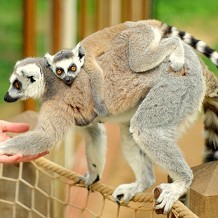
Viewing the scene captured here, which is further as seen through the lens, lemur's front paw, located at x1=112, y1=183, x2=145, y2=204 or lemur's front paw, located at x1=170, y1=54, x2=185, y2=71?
lemur's front paw, located at x1=112, y1=183, x2=145, y2=204

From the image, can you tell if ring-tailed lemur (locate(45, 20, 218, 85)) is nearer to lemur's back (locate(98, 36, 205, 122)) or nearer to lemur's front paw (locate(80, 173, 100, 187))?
lemur's back (locate(98, 36, 205, 122))

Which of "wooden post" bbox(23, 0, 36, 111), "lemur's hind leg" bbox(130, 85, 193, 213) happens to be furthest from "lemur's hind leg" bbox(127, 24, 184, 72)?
"wooden post" bbox(23, 0, 36, 111)

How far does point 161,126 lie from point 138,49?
0.32 meters

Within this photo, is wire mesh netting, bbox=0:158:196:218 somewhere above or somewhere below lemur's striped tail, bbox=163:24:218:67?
below

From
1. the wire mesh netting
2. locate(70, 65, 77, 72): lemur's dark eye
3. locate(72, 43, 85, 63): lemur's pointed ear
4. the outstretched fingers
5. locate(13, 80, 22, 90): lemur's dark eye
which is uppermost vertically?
locate(72, 43, 85, 63): lemur's pointed ear

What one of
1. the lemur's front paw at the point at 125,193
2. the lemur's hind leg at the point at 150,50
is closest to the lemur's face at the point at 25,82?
the lemur's hind leg at the point at 150,50

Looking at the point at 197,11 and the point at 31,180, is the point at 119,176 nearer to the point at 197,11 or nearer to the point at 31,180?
the point at 31,180

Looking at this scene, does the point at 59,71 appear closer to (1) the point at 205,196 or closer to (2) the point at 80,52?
(2) the point at 80,52

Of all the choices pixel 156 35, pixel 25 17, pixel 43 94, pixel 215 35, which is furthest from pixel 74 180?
pixel 215 35

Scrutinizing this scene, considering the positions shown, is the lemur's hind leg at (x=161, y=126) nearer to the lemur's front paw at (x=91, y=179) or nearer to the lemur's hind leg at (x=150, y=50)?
the lemur's hind leg at (x=150, y=50)

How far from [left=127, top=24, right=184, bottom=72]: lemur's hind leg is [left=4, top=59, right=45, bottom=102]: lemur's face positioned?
0.35 m

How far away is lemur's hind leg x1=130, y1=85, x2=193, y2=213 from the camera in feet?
8.53

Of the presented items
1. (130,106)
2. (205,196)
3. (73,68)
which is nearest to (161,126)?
(130,106)

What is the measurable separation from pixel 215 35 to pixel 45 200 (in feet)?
40.2
